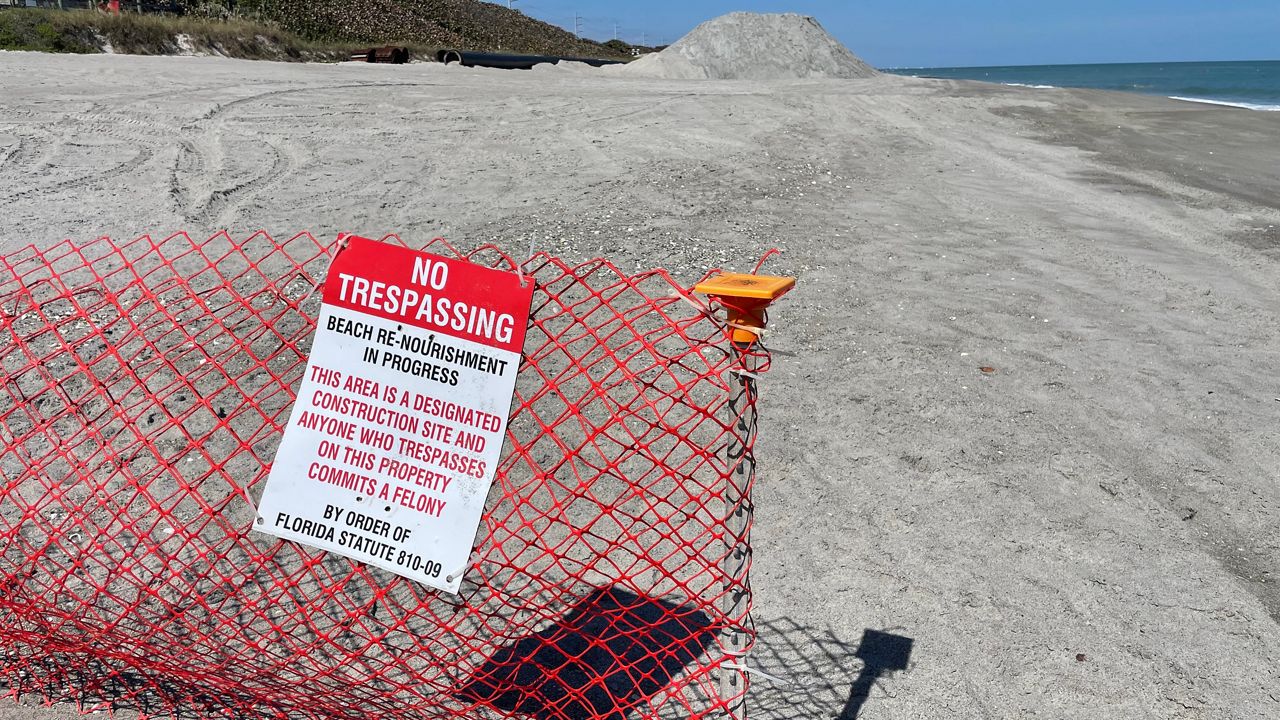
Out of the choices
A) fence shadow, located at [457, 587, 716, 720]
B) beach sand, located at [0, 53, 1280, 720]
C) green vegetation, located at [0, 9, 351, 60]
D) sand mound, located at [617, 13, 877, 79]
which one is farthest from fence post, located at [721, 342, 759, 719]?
green vegetation, located at [0, 9, 351, 60]

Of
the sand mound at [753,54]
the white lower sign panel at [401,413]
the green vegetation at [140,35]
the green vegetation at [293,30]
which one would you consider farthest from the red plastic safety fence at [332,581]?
the green vegetation at [293,30]

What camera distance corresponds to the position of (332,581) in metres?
3.69

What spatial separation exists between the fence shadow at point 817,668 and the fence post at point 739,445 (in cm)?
59

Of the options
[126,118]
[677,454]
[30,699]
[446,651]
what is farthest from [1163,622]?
[126,118]

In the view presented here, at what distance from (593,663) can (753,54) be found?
24296 mm

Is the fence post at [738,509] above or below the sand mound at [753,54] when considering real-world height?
below

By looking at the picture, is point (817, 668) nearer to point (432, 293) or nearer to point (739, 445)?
point (739, 445)

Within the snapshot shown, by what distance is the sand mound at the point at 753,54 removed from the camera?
2456cm

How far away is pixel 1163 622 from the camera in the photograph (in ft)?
11.3

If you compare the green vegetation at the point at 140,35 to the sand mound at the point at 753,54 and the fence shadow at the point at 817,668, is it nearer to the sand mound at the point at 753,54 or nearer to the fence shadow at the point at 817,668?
the sand mound at the point at 753,54

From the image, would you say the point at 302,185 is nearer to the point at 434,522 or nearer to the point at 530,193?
the point at 530,193

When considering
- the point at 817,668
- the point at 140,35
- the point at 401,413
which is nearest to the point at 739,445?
the point at 401,413

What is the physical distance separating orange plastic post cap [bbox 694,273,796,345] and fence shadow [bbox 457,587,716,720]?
108 centimetres

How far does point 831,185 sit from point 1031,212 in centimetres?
210
